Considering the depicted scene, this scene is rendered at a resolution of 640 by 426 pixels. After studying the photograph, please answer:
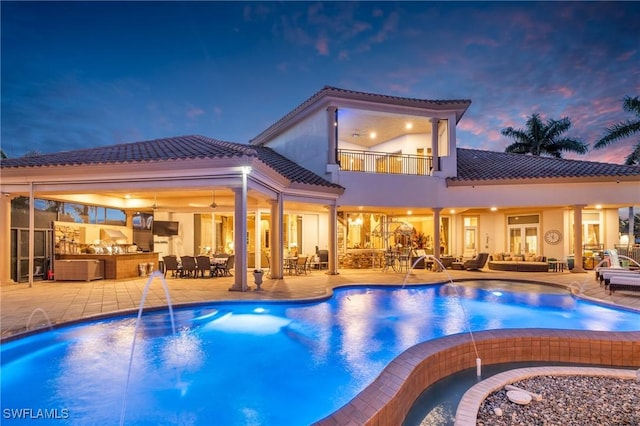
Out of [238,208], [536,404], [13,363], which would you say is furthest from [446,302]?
[13,363]

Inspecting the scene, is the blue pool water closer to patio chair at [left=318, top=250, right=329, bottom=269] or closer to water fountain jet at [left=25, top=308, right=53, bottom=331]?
water fountain jet at [left=25, top=308, right=53, bottom=331]

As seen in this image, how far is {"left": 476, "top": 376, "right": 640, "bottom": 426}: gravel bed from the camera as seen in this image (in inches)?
154

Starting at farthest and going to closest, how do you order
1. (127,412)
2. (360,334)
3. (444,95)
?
(444,95), (360,334), (127,412)

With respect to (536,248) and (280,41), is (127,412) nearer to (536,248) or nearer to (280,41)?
(536,248)

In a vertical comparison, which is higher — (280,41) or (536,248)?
(280,41)

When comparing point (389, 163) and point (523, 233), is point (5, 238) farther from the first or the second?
point (523, 233)

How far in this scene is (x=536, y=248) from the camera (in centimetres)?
1942

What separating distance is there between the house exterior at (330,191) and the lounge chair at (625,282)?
5.83 meters

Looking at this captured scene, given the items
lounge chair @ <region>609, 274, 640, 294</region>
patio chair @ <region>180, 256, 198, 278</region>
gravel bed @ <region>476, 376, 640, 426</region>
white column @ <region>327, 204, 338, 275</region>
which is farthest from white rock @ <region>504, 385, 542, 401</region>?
patio chair @ <region>180, 256, 198, 278</region>

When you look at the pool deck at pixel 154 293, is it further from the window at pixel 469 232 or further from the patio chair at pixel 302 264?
the window at pixel 469 232

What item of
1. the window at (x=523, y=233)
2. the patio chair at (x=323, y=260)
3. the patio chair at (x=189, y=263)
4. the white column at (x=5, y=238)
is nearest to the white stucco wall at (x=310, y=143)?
the patio chair at (x=323, y=260)

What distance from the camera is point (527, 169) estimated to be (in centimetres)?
1811

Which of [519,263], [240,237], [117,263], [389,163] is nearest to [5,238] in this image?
[117,263]

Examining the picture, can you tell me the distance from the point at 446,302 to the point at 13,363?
10.2 meters
